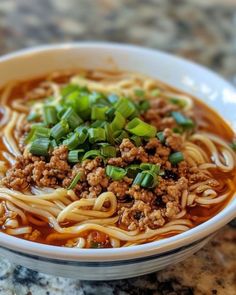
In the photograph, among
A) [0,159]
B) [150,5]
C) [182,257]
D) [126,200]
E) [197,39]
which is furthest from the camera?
[150,5]

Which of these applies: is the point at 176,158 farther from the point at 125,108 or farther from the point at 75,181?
the point at 75,181

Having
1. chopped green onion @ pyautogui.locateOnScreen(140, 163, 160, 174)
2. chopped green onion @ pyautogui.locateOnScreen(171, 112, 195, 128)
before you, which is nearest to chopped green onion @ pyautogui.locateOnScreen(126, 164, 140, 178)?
chopped green onion @ pyautogui.locateOnScreen(140, 163, 160, 174)

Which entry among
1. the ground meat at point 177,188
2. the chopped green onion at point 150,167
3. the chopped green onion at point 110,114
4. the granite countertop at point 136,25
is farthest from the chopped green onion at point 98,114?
the granite countertop at point 136,25

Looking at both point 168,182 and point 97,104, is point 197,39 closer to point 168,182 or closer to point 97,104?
point 97,104

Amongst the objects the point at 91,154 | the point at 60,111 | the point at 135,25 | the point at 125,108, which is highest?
the point at 135,25

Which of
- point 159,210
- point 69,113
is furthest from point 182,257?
point 69,113

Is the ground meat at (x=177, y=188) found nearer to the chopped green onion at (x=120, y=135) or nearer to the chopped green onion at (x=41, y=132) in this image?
the chopped green onion at (x=120, y=135)

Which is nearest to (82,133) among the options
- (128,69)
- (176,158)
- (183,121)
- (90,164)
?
(90,164)
